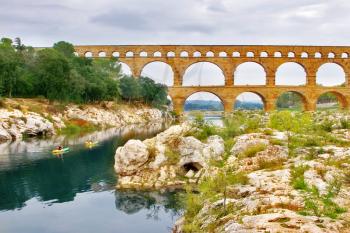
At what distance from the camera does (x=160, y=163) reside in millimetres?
24984

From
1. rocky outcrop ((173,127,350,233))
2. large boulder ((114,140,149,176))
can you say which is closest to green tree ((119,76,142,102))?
large boulder ((114,140,149,176))

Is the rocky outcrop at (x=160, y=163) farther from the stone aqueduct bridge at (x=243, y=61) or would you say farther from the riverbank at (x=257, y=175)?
the stone aqueduct bridge at (x=243, y=61)

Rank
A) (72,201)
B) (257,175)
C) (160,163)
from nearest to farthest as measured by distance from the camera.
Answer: (257,175) → (72,201) → (160,163)

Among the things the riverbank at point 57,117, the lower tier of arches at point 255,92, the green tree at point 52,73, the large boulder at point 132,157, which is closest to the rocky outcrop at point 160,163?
the large boulder at point 132,157

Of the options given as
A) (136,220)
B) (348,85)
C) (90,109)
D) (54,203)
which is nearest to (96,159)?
(54,203)

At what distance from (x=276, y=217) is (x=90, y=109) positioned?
57.6 metres

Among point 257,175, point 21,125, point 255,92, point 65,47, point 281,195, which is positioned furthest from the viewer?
point 255,92

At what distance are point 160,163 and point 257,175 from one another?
1161 centimetres

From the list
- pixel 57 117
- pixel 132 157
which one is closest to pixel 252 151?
pixel 132 157

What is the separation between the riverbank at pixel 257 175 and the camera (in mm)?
10092

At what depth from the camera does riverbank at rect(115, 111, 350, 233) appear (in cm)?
1009

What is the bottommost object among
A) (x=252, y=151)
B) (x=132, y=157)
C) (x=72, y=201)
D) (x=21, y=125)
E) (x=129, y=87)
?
(x=72, y=201)

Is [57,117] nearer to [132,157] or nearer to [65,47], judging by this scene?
[65,47]

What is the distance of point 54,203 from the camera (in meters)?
21.5
